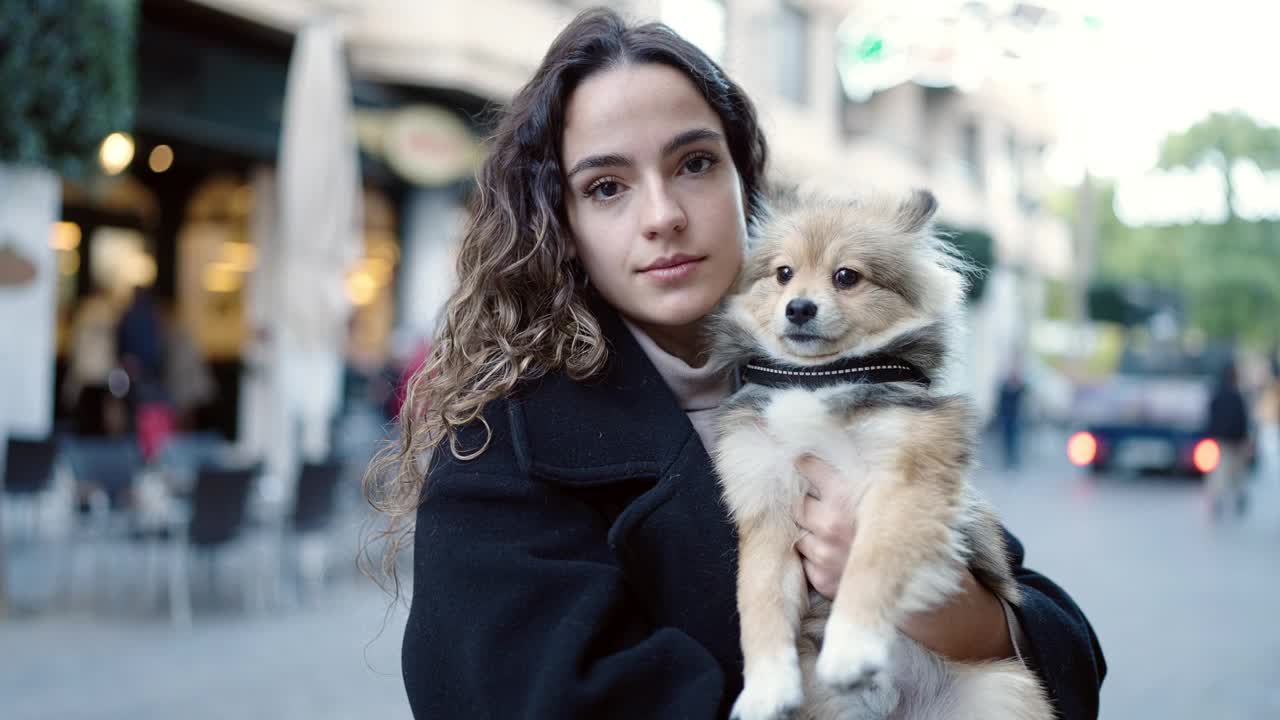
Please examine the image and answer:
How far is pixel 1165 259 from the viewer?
42656 mm

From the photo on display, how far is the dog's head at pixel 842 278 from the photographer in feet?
7.92

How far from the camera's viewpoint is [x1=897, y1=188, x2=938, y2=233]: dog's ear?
2650 mm

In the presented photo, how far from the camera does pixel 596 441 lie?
2084mm

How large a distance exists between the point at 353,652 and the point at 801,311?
596 cm

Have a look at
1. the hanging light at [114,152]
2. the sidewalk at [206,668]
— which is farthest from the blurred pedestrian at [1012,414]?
the hanging light at [114,152]

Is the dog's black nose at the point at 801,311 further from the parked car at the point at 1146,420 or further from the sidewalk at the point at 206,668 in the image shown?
the parked car at the point at 1146,420

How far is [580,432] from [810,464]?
1.81 ft

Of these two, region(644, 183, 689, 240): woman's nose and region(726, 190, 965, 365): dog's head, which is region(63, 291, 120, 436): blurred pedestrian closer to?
region(726, 190, 965, 365): dog's head

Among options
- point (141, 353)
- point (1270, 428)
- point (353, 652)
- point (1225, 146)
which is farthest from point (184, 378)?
point (1270, 428)

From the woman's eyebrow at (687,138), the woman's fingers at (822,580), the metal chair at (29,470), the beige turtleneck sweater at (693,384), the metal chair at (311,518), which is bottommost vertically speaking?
the metal chair at (311,518)

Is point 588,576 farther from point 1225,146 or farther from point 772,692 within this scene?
point 1225,146

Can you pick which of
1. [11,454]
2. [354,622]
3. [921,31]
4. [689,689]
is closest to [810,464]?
[689,689]

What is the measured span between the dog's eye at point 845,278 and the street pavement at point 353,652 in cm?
243

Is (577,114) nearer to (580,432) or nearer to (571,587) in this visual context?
(580,432)
